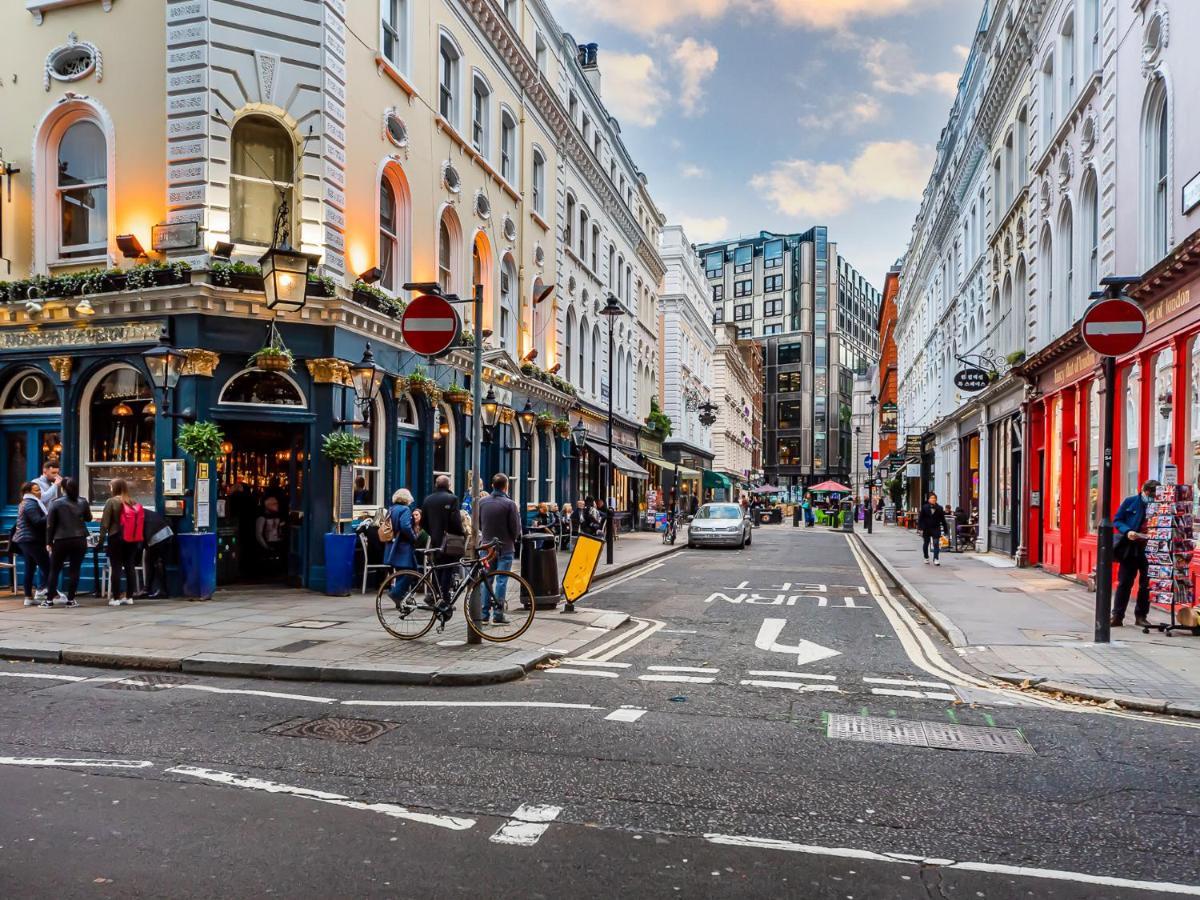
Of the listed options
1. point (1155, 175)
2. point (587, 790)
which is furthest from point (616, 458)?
point (587, 790)

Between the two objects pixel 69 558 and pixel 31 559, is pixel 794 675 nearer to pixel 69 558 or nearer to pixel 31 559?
pixel 69 558

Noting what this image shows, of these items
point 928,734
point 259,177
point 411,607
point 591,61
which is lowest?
point 928,734

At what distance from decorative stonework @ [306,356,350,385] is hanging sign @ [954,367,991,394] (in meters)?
18.1

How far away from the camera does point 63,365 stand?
1512cm

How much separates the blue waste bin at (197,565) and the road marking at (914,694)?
10249mm

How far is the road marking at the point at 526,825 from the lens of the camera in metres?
4.50

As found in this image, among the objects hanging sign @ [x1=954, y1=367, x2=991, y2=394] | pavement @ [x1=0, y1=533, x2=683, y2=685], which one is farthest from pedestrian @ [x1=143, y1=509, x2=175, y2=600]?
hanging sign @ [x1=954, y1=367, x2=991, y2=394]

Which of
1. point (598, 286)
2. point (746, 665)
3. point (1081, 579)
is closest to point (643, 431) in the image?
point (598, 286)

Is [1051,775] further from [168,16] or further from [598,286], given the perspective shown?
[598,286]

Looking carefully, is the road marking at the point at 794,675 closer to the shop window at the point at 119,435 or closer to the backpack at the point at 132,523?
the backpack at the point at 132,523

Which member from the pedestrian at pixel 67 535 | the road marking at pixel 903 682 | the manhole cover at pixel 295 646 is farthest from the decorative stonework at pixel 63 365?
the road marking at pixel 903 682

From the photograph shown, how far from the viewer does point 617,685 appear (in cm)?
840

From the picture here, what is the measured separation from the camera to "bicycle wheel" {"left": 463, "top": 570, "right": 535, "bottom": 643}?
10.2 metres

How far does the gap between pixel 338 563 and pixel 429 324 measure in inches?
236
